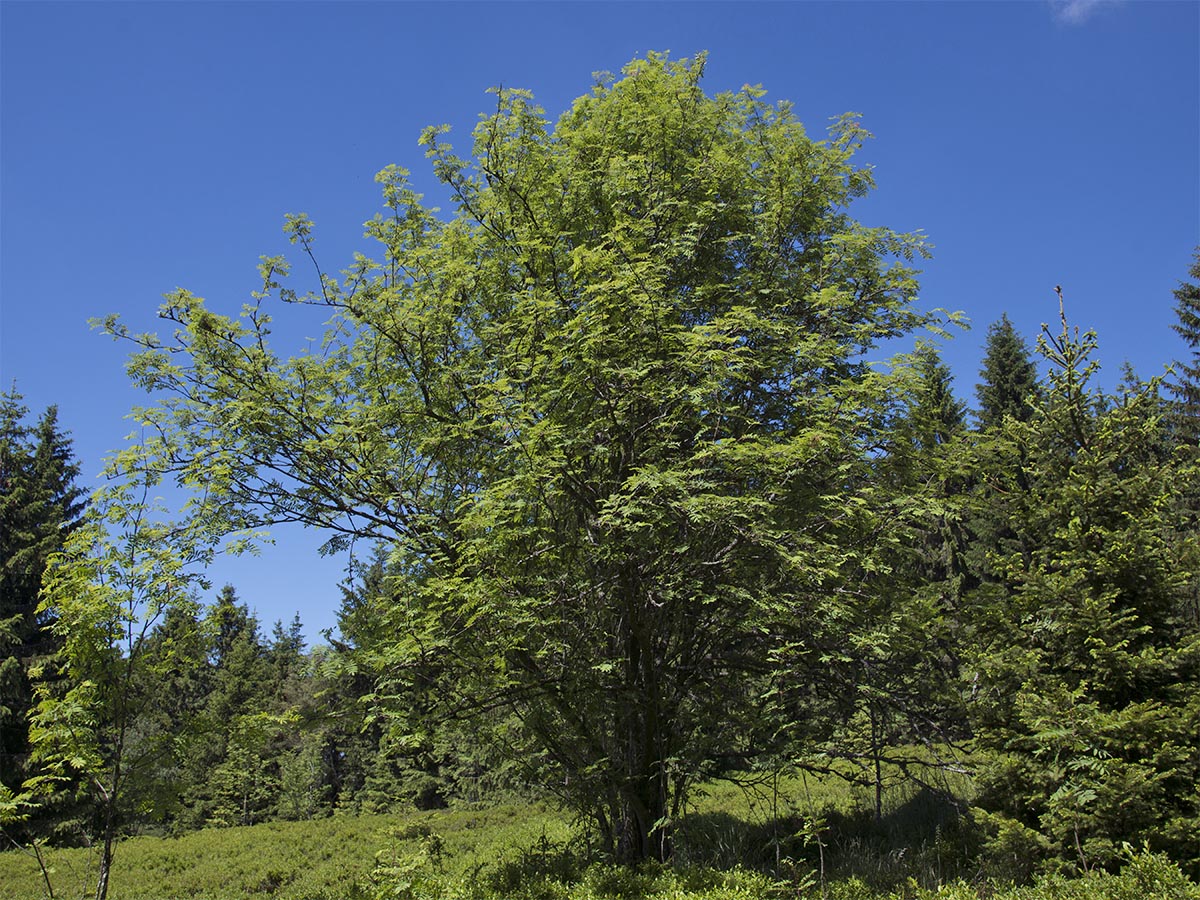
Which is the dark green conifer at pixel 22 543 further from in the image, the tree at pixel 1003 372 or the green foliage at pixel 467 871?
the tree at pixel 1003 372

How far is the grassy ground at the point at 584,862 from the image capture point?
Answer: 18.3 ft

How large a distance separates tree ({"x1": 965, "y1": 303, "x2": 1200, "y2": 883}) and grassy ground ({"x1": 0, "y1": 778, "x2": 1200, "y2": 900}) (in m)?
1.00

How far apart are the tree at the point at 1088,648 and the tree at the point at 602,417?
5.93 ft

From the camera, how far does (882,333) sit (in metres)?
8.68

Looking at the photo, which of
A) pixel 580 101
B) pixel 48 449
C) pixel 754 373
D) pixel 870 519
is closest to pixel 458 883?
pixel 870 519

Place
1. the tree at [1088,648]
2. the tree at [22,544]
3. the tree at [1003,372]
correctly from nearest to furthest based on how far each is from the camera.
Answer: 1. the tree at [1088,648]
2. the tree at [22,544]
3. the tree at [1003,372]

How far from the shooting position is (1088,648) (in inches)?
275

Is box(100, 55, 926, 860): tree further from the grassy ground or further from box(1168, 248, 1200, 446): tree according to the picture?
box(1168, 248, 1200, 446): tree

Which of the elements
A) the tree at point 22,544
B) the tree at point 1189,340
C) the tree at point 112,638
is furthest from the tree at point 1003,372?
the tree at point 22,544

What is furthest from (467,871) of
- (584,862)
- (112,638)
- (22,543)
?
(22,543)

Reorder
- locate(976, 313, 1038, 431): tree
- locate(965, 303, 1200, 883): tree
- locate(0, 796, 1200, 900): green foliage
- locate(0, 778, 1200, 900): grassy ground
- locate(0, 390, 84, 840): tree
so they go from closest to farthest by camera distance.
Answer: locate(0, 796, 1200, 900): green foliage < locate(0, 778, 1200, 900): grassy ground < locate(965, 303, 1200, 883): tree < locate(0, 390, 84, 840): tree < locate(976, 313, 1038, 431): tree

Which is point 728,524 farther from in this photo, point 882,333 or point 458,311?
point 458,311

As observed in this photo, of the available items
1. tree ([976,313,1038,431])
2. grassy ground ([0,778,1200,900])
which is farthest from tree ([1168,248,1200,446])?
grassy ground ([0,778,1200,900])

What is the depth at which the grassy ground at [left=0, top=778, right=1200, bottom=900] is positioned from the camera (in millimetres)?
5566
